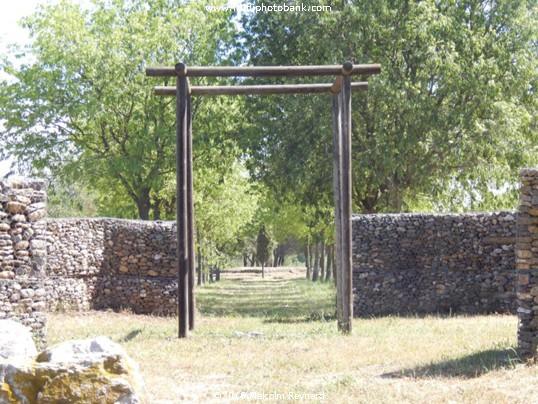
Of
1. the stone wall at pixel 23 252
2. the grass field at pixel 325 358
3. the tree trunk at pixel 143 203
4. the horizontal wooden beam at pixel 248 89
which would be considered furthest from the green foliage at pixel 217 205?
the stone wall at pixel 23 252

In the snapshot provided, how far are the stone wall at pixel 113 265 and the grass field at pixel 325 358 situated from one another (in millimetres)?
1155

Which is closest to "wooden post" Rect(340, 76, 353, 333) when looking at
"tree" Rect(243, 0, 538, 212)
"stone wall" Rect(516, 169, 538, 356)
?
"stone wall" Rect(516, 169, 538, 356)

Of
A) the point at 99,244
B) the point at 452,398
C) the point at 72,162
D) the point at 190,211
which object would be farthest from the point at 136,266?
the point at 452,398

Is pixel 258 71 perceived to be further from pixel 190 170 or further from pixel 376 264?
pixel 376 264

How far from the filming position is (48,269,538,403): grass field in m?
7.92

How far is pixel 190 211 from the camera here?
12961 millimetres

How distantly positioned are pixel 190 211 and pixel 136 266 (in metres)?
5.37

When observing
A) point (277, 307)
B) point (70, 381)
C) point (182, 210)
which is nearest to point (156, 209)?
point (277, 307)

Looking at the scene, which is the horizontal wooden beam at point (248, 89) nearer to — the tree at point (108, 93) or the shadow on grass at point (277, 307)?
the shadow on grass at point (277, 307)

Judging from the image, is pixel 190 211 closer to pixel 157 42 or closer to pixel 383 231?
pixel 383 231

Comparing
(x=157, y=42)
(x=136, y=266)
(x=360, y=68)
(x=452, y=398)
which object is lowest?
(x=452, y=398)

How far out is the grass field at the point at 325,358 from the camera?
792cm

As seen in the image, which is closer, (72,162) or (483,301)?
(483,301)

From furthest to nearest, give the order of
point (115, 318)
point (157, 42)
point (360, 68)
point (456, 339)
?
1. point (157, 42)
2. point (115, 318)
3. point (360, 68)
4. point (456, 339)
